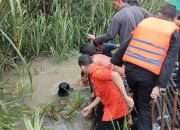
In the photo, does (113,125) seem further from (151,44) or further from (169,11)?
(169,11)

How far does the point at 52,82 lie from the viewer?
6.75 metres

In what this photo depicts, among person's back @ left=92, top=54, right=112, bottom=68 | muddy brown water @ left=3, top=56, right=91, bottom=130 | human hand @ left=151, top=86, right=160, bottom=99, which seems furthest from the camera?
muddy brown water @ left=3, top=56, right=91, bottom=130

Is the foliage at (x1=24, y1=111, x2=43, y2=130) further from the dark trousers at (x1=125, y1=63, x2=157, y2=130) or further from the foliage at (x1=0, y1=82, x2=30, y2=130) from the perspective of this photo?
the dark trousers at (x1=125, y1=63, x2=157, y2=130)

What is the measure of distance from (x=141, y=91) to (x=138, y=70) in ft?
0.88

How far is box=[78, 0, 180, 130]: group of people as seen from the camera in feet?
15.9

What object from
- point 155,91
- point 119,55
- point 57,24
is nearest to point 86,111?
point 119,55

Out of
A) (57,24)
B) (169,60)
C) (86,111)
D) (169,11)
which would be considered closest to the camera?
(169,60)

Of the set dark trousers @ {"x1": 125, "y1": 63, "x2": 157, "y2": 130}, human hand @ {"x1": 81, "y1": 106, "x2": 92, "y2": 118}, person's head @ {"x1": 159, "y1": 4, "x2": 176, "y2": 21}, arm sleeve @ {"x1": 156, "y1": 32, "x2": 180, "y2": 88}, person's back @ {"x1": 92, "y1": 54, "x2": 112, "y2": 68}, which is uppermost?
person's head @ {"x1": 159, "y1": 4, "x2": 176, "y2": 21}

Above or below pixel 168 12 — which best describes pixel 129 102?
below

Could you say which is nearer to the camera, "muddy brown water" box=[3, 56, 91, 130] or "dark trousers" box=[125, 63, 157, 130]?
"dark trousers" box=[125, 63, 157, 130]

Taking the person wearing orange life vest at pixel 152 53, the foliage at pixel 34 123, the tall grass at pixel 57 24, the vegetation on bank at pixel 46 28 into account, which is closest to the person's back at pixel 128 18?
the person wearing orange life vest at pixel 152 53

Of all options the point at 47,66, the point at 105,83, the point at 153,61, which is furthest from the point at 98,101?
the point at 47,66

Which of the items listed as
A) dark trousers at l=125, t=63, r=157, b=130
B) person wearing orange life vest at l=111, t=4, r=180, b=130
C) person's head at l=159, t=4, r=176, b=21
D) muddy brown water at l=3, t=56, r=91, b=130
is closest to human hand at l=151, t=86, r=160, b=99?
person wearing orange life vest at l=111, t=4, r=180, b=130

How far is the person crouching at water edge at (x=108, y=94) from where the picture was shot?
489cm
